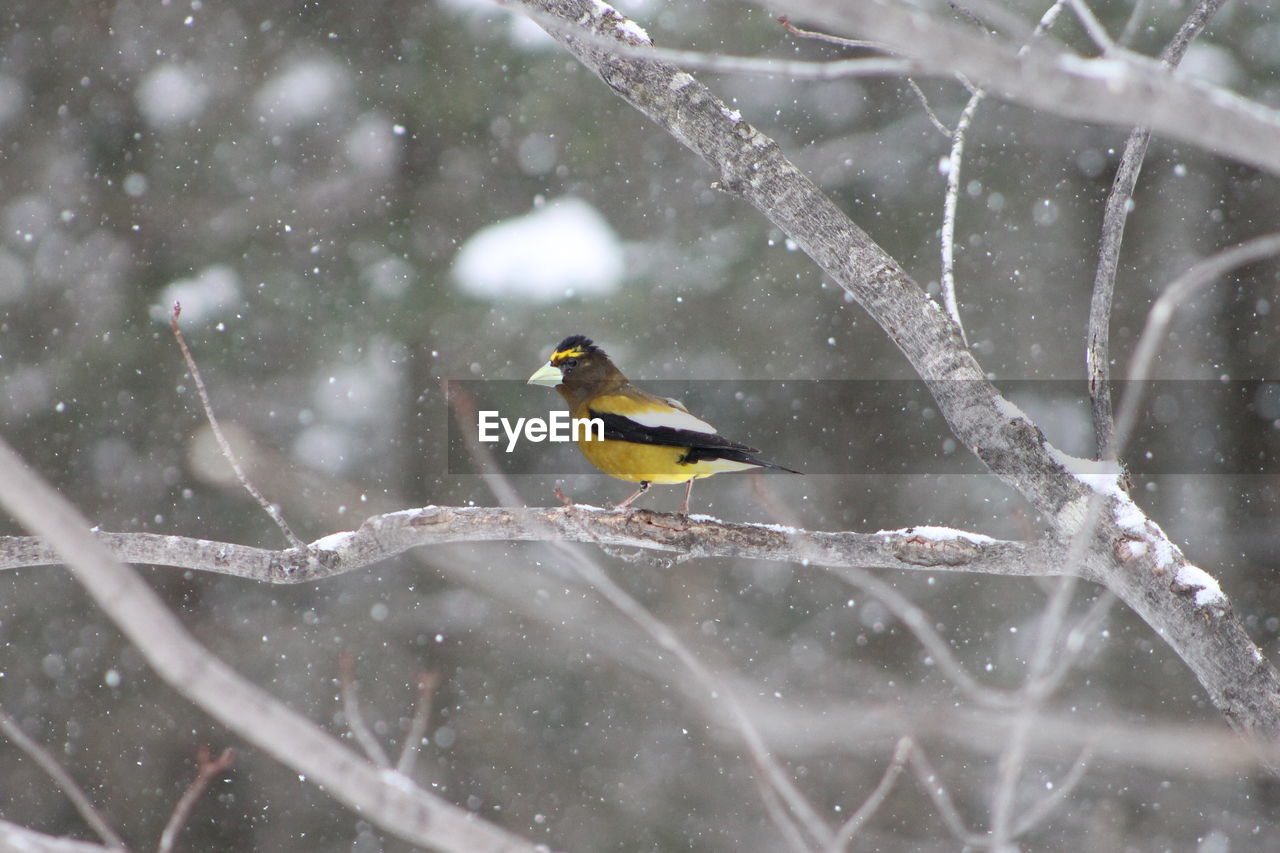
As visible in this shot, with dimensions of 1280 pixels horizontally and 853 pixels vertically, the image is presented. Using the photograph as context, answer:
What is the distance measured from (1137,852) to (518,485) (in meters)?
6.46

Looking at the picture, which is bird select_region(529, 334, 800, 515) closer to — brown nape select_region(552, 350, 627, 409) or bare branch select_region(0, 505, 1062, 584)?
brown nape select_region(552, 350, 627, 409)

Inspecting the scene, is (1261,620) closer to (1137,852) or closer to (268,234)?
(1137,852)

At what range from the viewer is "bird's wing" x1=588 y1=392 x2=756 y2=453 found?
318 centimetres

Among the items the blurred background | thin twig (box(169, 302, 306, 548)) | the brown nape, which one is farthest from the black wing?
the blurred background

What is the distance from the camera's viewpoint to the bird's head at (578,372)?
3580 millimetres

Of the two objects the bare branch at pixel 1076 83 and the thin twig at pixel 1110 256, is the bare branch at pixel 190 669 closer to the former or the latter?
the bare branch at pixel 1076 83

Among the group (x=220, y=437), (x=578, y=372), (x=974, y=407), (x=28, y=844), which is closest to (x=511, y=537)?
(x=578, y=372)

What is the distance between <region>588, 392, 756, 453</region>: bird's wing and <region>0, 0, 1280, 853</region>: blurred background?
505 cm

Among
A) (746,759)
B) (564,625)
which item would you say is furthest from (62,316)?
(746,759)

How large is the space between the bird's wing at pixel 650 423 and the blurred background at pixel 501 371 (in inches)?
199

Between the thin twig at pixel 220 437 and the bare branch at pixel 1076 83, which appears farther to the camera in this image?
the thin twig at pixel 220 437

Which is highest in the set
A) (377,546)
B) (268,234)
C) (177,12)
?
(177,12)

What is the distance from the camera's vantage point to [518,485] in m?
8.91

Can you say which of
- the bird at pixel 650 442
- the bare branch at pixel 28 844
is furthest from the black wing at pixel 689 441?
the bare branch at pixel 28 844
